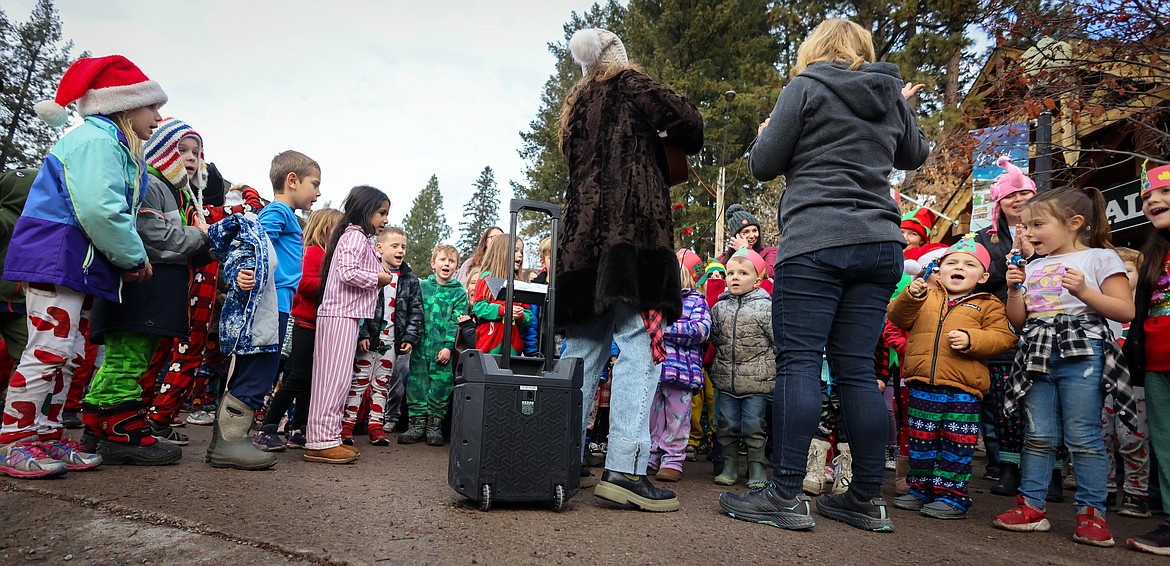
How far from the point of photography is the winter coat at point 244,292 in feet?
12.6

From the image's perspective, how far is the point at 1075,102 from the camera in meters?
6.38

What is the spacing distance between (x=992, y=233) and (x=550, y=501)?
394 centimetres

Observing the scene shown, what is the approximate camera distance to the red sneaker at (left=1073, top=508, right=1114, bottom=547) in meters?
3.07

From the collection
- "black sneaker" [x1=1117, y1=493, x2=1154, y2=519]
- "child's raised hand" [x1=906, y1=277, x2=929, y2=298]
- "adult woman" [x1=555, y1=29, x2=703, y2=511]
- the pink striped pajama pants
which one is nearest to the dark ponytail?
"child's raised hand" [x1=906, y1=277, x2=929, y2=298]

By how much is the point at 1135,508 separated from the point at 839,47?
3.43 m

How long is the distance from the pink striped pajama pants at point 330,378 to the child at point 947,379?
3.42 metres

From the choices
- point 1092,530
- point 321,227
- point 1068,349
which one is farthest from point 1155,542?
point 321,227

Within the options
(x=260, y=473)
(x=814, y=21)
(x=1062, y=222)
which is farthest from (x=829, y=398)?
(x=814, y=21)

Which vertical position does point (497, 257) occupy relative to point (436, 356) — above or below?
above

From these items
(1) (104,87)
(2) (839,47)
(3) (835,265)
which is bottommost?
(3) (835,265)

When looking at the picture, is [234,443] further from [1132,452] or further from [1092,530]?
[1132,452]

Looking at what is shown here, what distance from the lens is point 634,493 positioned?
307 cm

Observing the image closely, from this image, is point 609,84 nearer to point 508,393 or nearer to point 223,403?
point 508,393

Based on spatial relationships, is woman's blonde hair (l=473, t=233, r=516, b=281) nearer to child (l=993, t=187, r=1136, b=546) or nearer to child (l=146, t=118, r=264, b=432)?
child (l=146, t=118, r=264, b=432)
